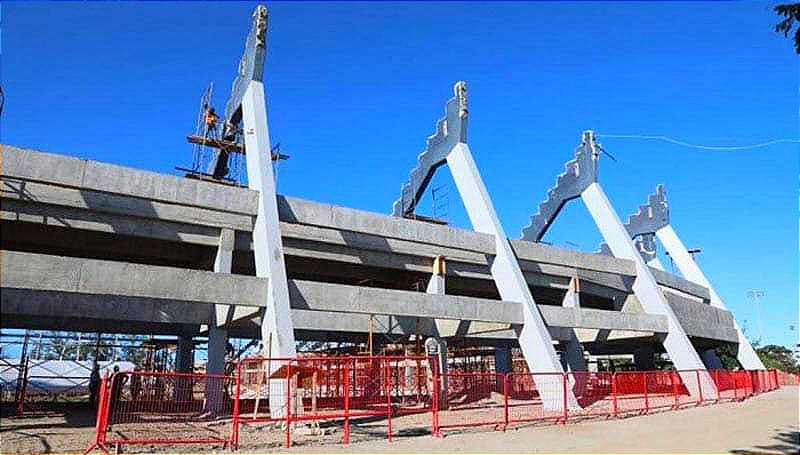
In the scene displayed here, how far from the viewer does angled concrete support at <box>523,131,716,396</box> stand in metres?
25.6

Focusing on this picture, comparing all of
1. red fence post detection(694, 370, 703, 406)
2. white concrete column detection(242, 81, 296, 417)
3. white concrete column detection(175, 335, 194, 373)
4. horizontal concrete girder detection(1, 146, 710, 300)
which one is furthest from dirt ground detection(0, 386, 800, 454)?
white concrete column detection(175, 335, 194, 373)

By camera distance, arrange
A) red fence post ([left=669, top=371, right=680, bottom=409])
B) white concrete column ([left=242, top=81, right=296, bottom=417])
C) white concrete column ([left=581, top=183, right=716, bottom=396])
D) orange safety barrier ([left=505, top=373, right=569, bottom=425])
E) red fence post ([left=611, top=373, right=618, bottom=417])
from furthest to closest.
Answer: white concrete column ([left=581, top=183, right=716, bottom=396]), red fence post ([left=669, top=371, right=680, bottom=409]), red fence post ([left=611, top=373, right=618, bottom=417]), orange safety barrier ([left=505, top=373, right=569, bottom=425]), white concrete column ([left=242, top=81, right=296, bottom=417])

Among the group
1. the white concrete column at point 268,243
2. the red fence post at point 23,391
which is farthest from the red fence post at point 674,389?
the red fence post at point 23,391

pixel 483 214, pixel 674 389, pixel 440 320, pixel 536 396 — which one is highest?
pixel 483 214

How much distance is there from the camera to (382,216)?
810 inches

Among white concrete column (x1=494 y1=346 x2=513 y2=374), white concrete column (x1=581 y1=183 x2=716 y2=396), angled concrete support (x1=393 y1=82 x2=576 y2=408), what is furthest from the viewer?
white concrete column (x1=494 y1=346 x2=513 y2=374)

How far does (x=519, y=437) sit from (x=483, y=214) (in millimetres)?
12071

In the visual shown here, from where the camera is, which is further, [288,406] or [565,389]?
[565,389]

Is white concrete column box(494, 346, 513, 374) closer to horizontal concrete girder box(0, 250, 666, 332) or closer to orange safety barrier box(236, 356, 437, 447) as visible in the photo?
horizontal concrete girder box(0, 250, 666, 332)

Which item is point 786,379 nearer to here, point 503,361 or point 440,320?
point 503,361

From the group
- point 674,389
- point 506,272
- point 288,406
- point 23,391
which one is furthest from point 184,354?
point 674,389

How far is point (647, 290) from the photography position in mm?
27266

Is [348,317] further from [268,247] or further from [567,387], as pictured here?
[567,387]

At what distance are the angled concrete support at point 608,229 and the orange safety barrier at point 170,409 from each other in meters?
17.6
